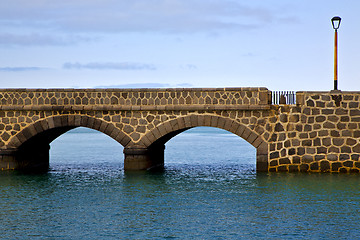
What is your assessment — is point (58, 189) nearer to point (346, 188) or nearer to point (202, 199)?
point (202, 199)

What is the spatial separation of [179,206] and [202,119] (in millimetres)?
7067

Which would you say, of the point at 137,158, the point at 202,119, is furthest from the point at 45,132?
the point at 202,119

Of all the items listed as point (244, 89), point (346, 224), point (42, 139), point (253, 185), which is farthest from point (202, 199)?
point (42, 139)

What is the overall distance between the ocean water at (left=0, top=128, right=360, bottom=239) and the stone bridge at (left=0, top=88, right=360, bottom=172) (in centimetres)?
102

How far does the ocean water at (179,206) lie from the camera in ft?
44.5

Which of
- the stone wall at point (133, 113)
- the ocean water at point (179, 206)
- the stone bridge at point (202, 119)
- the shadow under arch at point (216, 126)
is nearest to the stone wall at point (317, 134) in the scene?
the stone bridge at point (202, 119)

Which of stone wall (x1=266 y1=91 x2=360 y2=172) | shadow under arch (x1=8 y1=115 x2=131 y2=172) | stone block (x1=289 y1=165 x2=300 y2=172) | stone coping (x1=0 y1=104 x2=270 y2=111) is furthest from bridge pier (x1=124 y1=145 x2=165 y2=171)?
stone block (x1=289 y1=165 x2=300 y2=172)

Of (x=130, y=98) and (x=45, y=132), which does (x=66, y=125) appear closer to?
(x=45, y=132)

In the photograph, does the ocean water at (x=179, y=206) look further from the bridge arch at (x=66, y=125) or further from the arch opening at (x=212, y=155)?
the arch opening at (x=212, y=155)

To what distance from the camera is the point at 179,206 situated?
54.4 feet

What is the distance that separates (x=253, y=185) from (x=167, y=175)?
4.82 meters

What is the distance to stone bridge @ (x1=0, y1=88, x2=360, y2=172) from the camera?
22656 millimetres

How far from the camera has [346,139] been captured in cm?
2259

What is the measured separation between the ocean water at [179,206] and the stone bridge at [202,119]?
3.35 ft
